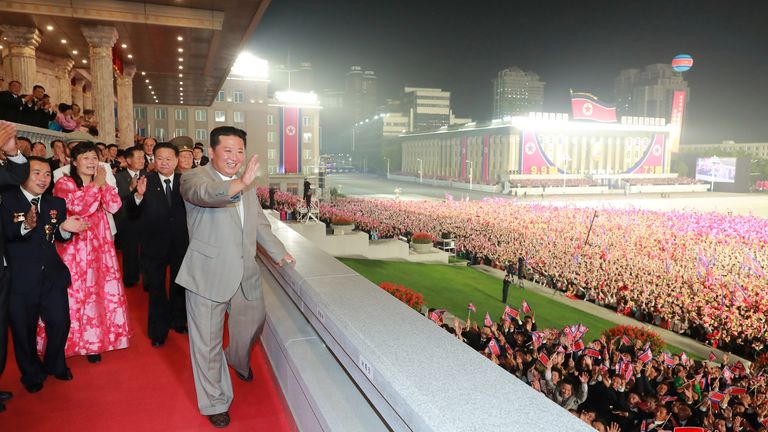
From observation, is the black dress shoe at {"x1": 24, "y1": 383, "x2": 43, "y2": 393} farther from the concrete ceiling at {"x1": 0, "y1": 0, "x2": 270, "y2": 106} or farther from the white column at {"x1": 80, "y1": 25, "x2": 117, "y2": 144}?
the white column at {"x1": 80, "y1": 25, "x2": 117, "y2": 144}

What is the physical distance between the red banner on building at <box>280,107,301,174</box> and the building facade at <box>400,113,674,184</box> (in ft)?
101

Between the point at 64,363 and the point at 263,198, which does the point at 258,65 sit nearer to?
the point at 263,198

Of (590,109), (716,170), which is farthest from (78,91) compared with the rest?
(716,170)

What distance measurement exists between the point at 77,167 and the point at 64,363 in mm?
1784

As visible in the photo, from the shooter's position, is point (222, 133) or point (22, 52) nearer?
point (222, 133)

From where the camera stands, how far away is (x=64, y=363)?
4027mm

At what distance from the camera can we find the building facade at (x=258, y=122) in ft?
162

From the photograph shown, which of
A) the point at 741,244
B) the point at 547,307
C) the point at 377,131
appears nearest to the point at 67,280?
the point at 547,307

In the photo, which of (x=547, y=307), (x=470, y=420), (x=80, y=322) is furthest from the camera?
(x=547, y=307)

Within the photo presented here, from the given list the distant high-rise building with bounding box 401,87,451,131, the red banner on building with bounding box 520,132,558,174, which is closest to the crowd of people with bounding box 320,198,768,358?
the red banner on building with bounding box 520,132,558,174

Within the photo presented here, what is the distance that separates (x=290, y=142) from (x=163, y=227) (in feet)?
176

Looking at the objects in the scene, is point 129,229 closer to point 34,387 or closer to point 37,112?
point 34,387

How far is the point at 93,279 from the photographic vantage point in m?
4.58

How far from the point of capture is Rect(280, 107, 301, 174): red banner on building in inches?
2248
